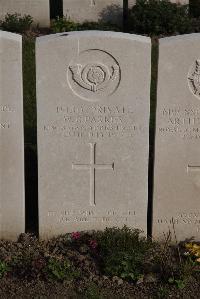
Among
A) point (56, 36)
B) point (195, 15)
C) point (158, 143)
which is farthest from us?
point (195, 15)

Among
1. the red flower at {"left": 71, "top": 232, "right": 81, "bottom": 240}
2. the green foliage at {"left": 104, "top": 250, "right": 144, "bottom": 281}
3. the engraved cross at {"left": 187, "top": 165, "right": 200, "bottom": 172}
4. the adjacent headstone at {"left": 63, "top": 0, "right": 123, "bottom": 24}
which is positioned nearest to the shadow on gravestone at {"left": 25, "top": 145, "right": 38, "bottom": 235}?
the red flower at {"left": 71, "top": 232, "right": 81, "bottom": 240}

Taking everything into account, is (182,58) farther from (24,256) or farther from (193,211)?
(24,256)

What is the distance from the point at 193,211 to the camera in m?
6.32

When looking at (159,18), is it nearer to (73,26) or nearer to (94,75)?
(73,26)

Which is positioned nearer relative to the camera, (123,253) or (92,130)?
(123,253)

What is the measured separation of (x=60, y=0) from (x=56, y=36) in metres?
9.73

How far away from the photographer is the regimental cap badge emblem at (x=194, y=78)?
5789 millimetres

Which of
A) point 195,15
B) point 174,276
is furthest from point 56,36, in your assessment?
point 195,15

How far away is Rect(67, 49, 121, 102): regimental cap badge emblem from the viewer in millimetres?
5746

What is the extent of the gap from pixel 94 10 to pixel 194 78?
836cm

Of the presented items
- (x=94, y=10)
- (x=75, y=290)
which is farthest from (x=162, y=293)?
(x=94, y=10)

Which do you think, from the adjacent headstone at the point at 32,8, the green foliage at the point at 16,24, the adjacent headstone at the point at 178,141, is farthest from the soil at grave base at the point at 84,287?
the adjacent headstone at the point at 32,8

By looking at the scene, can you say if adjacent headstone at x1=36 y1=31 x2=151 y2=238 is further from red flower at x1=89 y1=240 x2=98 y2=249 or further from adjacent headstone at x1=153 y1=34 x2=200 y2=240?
red flower at x1=89 y1=240 x2=98 y2=249

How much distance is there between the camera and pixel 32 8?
1366 centimetres
